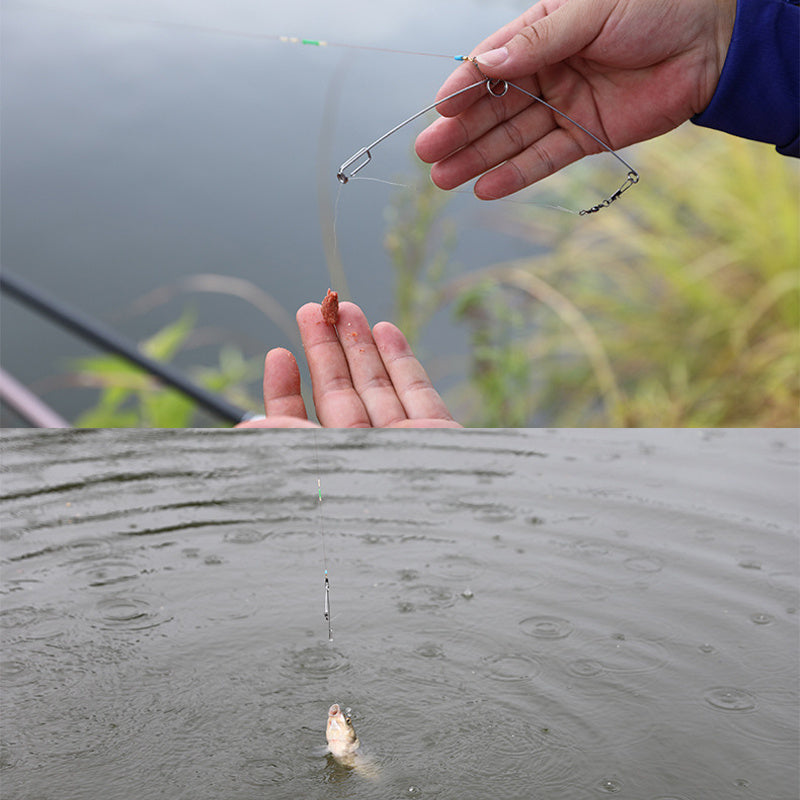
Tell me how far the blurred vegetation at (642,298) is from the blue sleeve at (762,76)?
133 centimetres

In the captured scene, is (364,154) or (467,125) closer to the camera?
(364,154)

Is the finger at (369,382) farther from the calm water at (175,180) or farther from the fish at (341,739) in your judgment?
the calm water at (175,180)

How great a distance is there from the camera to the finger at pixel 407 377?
1481 mm

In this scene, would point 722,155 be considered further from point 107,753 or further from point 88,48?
point 107,753

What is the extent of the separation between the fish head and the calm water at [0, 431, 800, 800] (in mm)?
26

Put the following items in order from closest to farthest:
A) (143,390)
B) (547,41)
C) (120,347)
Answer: (547,41) → (120,347) → (143,390)

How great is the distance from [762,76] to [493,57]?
0.50 meters

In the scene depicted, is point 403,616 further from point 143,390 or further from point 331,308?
point 143,390

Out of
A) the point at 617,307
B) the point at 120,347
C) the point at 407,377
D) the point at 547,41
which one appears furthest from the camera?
the point at 617,307

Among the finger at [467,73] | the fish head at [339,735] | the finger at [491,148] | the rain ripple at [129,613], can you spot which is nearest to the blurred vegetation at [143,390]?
the rain ripple at [129,613]

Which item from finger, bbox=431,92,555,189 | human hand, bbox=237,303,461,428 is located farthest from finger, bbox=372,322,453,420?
finger, bbox=431,92,555,189

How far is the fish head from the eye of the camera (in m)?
1.17

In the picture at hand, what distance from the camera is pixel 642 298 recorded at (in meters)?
3.39

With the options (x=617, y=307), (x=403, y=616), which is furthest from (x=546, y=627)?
(x=617, y=307)
